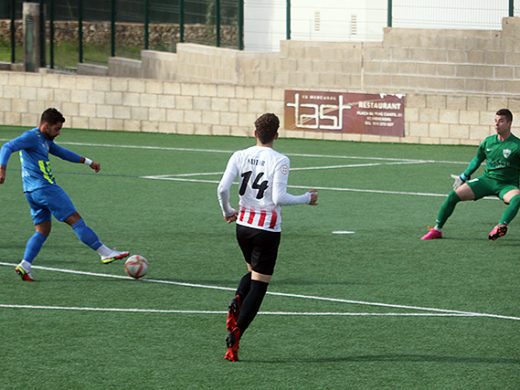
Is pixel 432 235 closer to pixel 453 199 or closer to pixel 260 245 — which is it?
pixel 453 199

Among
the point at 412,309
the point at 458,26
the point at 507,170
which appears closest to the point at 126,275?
the point at 412,309

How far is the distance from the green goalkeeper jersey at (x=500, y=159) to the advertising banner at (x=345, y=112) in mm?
12113

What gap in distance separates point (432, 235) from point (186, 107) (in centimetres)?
1595

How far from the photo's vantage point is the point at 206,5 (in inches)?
1371

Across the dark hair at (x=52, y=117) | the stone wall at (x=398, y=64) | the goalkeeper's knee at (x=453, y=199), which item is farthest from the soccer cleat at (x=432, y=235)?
the stone wall at (x=398, y=64)

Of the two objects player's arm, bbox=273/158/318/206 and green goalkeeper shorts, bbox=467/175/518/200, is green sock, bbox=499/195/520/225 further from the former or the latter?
Answer: player's arm, bbox=273/158/318/206

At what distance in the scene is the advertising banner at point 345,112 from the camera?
28422mm

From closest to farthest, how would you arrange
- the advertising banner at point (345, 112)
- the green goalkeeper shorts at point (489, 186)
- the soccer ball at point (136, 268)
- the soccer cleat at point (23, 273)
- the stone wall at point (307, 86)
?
1. the soccer cleat at point (23, 273)
2. the soccer ball at point (136, 268)
3. the green goalkeeper shorts at point (489, 186)
4. the stone wall at point (307, 86)
5. the advertising banner at point (345, 112)

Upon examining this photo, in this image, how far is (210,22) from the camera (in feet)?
114

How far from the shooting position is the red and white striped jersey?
9578mm

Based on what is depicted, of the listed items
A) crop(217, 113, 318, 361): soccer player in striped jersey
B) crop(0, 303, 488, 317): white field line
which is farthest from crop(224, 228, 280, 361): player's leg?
crop(0, 303, 488, 317): white field line

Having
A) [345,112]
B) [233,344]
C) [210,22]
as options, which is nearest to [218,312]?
[233,344]

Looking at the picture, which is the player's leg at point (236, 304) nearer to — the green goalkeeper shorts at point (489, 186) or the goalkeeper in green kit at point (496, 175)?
the goalkeeper in green kit at point (496, 175)

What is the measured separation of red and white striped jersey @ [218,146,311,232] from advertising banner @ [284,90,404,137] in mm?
18841
